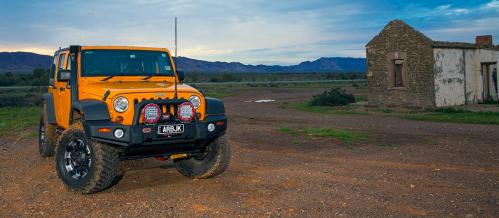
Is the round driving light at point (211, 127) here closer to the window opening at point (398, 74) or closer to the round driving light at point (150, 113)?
the round driving light at point (150, 113)

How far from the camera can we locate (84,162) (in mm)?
6266

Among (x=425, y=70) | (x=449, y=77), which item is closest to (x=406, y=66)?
(x=425, y=70)

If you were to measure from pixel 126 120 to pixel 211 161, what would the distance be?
5.08ft

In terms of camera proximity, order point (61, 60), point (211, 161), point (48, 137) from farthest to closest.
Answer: point (48, 137) → point (61, 60) → point (211, 161)

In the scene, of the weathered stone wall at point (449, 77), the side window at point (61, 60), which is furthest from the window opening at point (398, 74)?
the side window at point (61, 60)

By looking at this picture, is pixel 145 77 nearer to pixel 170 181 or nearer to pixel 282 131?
pixel 170 181

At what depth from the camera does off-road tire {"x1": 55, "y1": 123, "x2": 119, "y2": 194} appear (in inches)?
234

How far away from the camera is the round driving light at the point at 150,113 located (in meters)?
5.89

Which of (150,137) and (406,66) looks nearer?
(150,137)

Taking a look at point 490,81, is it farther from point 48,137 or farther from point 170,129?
point 170,129

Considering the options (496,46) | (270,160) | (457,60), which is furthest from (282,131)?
(496,46)

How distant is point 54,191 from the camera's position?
6527mm

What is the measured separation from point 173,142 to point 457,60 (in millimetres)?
18579

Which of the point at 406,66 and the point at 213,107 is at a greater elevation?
the point at 406,66
